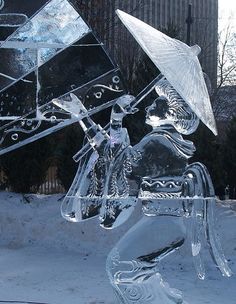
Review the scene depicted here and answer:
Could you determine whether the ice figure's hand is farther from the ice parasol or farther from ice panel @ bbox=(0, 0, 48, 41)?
ice panel @ bbox=(0, 0, 48, 41)

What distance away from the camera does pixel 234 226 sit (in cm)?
1118

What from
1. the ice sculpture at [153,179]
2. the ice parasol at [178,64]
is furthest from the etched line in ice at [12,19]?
the ice parasol at [178,64]

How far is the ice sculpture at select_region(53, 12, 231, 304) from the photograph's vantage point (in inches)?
217

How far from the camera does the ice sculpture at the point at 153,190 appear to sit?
5520 mm

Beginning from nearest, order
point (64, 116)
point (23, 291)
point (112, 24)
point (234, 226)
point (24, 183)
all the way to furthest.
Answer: point (64, 116), point (23, 291), point (234, 226), point (24, 183), point (112, 24)

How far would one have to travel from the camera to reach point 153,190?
560 centimetres

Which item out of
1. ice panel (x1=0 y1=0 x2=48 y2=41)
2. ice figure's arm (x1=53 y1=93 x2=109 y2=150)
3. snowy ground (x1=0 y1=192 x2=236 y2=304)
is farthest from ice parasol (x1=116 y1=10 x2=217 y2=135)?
snowy ground (x1=0 y1=192 x2=236 y2=304)

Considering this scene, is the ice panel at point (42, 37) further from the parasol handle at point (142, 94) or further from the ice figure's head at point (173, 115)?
the ice figure's head at point (173, 115)

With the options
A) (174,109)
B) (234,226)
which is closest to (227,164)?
(234,226)

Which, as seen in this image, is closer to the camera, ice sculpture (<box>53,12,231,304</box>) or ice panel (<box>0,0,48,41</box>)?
ice sculpture (<box>53,12,231,304</box>)

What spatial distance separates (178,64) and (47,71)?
1.99 metres

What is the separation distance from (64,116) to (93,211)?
1.43 metres

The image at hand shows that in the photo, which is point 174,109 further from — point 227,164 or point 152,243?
point 227,164

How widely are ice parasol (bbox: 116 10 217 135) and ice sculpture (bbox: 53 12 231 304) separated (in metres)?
0.01
